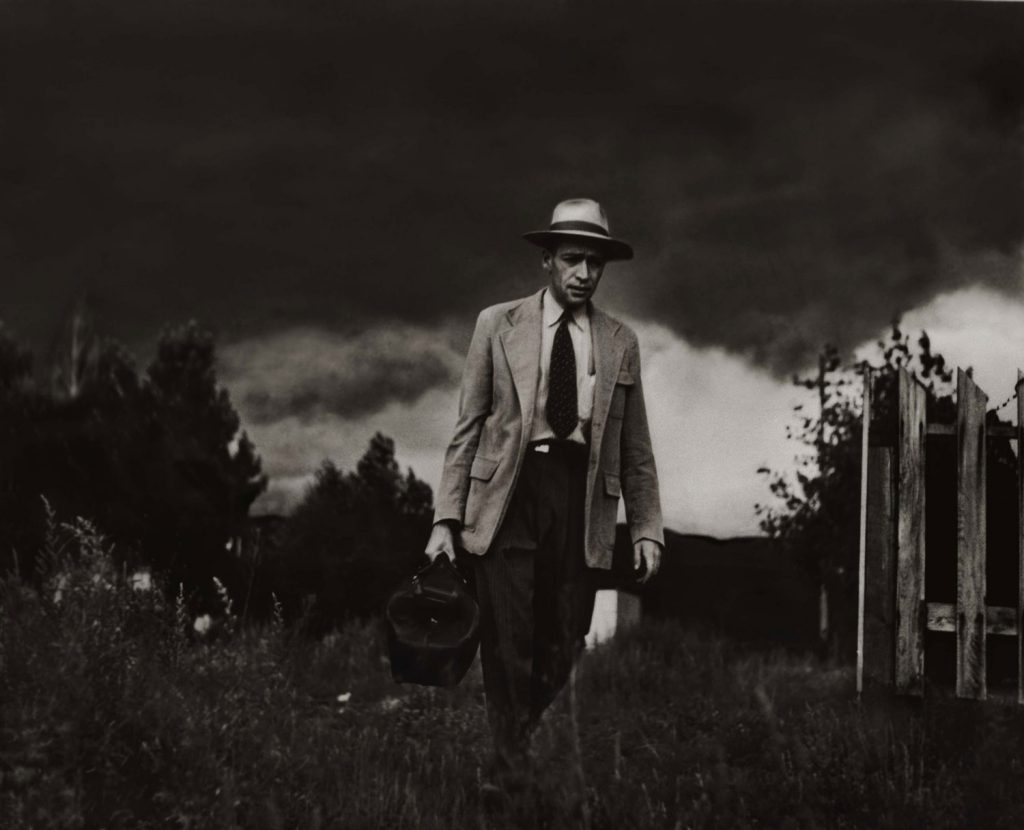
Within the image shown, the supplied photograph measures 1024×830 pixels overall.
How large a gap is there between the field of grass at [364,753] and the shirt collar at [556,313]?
1.31 meters

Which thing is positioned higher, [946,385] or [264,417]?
[946,385]

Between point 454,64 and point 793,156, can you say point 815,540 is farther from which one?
point 454,64

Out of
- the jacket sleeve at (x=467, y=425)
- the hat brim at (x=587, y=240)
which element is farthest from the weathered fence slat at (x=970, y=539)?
the jacket sleeve at (x=467, y=425)

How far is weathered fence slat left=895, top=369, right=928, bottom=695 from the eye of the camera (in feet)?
14.6

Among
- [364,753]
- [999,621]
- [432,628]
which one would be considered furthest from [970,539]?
[364,753]

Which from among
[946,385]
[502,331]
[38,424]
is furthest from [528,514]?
[38,424]

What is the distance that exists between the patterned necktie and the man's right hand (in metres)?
0.43

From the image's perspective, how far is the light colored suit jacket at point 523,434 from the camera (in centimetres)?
357

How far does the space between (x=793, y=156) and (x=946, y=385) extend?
44.1 inches

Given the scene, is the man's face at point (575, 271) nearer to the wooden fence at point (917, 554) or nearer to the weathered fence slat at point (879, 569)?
the wooden fence at point (917, 554)

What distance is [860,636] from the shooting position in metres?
4.59

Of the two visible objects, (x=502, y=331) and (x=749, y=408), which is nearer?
(x=502, y=331)

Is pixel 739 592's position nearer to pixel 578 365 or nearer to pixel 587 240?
pixel 578 365

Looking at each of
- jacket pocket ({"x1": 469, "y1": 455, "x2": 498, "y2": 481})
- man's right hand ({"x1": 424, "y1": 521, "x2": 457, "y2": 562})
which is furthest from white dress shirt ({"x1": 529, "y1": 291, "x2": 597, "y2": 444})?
man's right hand ({"x1": 424, "y1": 521, "x2": 457, "y2": 562})
